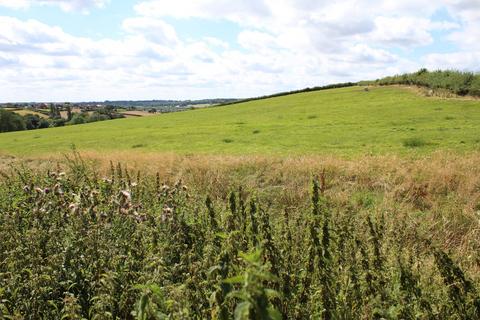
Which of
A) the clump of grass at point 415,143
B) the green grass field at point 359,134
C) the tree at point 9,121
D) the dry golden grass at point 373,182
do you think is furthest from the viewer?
the tree at point 9,121

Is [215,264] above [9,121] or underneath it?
above

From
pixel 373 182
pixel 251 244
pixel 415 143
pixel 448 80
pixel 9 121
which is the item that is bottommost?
pixel 9 121

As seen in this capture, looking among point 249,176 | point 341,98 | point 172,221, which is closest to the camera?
point 172,221

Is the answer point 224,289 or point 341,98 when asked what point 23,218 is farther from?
point 341,98

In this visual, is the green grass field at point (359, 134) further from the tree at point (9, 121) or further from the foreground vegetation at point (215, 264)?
the tree at point (9, 121)

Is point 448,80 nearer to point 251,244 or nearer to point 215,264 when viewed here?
point 251,244

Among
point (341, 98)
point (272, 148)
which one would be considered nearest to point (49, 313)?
point (272, 148)

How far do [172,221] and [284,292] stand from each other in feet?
7.11

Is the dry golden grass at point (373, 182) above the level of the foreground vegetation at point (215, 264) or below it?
below

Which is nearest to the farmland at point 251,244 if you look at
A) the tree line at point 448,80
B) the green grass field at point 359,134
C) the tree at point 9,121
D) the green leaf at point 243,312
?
the green leaf at point 243,312

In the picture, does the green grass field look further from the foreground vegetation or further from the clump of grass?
the foreground vegetation

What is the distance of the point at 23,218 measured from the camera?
6707 millimetres

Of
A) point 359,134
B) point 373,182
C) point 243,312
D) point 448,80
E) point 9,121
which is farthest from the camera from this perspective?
point 9,121

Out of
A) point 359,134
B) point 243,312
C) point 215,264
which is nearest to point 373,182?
point 215,264
